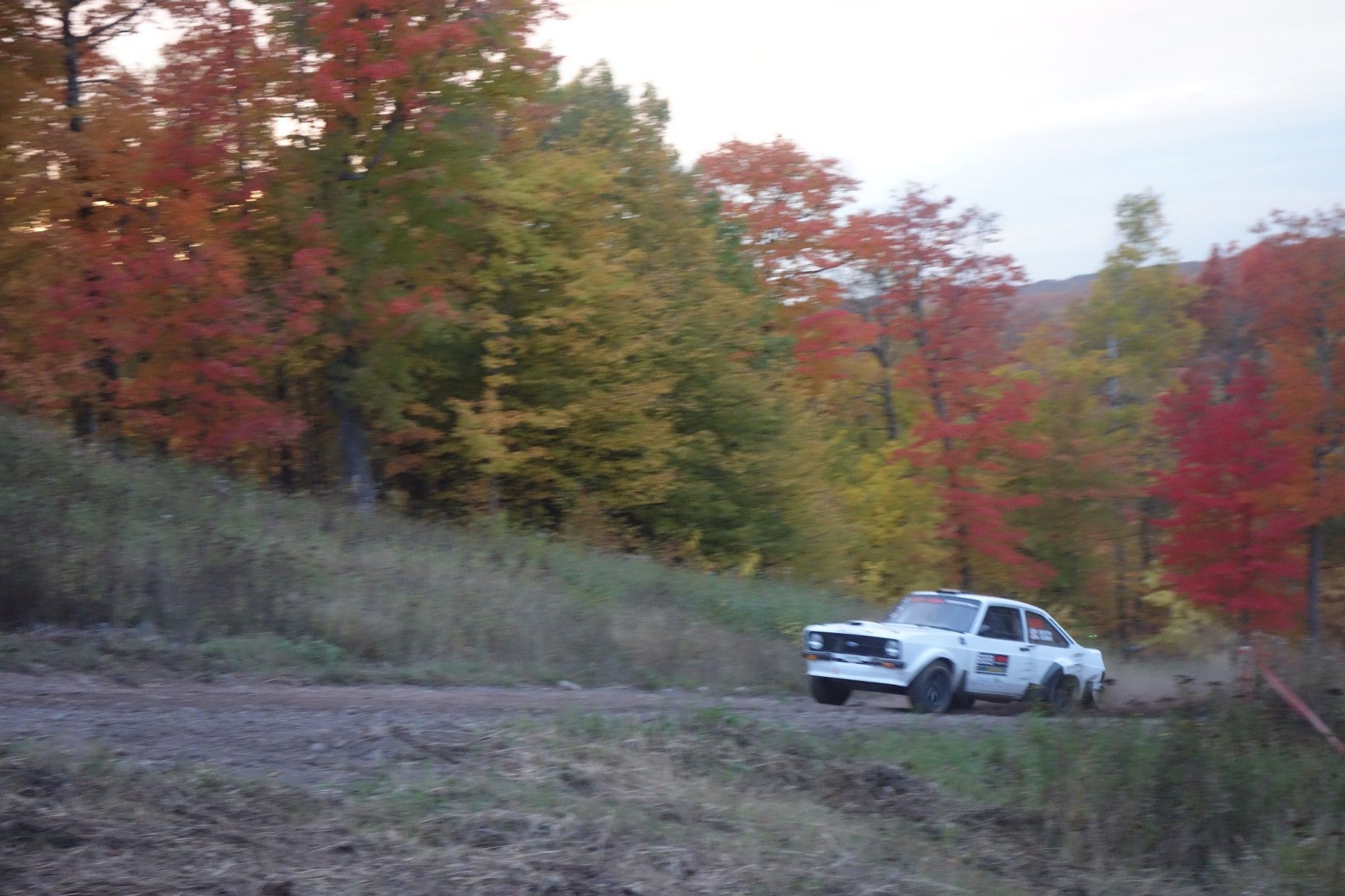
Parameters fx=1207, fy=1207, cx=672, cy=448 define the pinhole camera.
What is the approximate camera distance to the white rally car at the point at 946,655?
14.6m

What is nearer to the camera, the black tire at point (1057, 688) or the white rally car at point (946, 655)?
the white rally car at point (946, 655)

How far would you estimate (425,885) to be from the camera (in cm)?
610

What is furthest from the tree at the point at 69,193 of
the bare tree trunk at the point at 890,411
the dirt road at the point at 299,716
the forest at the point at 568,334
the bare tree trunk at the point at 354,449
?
the bare tree trunk at the point at 890,411

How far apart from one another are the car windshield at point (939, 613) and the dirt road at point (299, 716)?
1.25 metres

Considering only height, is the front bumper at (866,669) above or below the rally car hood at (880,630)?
below

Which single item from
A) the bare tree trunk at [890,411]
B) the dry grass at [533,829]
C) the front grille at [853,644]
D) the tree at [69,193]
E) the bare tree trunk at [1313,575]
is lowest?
the bare tree trunk at [1313,575]

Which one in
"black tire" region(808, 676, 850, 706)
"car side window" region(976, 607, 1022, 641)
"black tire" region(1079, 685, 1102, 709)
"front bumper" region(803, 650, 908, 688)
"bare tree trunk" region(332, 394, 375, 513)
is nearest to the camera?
"black tire" region(1079, 685, 1102, 709)

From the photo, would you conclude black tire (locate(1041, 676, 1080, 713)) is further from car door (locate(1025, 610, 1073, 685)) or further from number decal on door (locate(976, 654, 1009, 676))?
number decal on door (locate(976, 654, 1009, 676))

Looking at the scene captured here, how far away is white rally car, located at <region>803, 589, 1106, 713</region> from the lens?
577 inches

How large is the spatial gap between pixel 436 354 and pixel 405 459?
88.4 inches

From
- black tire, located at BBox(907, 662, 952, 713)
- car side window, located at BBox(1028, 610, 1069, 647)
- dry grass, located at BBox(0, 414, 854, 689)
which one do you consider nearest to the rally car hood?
black tire, located at BBox(907, 662, 952, 713)

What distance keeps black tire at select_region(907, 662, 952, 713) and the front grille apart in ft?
1.85

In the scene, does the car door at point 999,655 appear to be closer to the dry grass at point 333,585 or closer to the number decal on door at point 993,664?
the number decal on door at point 993,664

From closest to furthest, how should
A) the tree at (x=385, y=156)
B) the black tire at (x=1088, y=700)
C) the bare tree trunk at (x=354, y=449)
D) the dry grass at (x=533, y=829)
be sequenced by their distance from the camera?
the dry grass at (x=533, y=829) < the black tire at (x=1088, y=700) < the tree at (x=385, y=156) < the bare tree trunk at (x=354, y=449)
